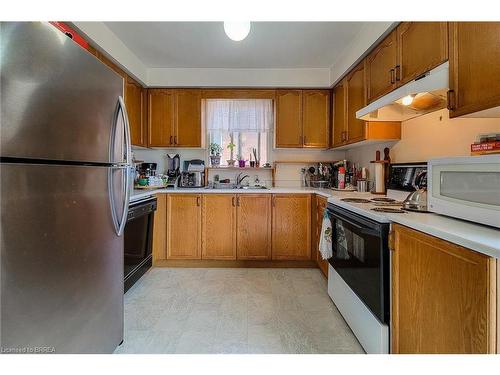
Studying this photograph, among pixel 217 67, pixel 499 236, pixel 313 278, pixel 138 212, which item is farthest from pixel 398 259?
pixel 217 67

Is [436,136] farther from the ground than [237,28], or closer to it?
closer to it

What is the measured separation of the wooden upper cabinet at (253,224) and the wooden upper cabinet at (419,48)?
176 centimetres

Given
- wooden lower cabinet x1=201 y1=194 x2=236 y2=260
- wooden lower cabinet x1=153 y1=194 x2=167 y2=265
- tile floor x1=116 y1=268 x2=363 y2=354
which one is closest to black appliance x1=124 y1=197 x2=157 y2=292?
tile floor x1=116 y1=268 x2=363 y2=354

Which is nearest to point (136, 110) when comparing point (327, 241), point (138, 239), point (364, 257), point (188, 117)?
point (188, 117)

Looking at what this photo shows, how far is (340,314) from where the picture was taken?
80.3 inches

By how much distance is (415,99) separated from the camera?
5.80 ft

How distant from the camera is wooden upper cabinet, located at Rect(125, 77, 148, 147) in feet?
9.70

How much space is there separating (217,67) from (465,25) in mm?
2560

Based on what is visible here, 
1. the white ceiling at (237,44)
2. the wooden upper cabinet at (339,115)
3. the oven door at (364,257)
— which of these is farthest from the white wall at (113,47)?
the oven door at (364,257)

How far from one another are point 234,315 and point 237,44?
2520mm

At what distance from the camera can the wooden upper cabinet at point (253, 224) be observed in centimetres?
306

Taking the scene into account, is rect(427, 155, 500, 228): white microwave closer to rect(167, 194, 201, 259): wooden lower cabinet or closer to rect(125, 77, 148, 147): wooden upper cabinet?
rect(167, 194, 201, 259): wooden lower cabinet

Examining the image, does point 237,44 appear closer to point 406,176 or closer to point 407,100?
point 407,100
